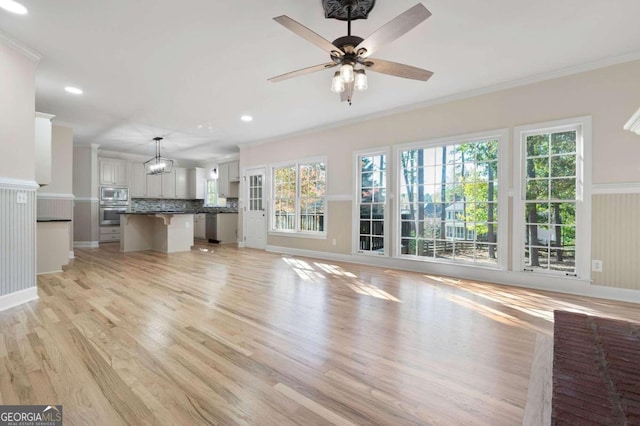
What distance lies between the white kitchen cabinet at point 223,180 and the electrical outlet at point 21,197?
5894 mm

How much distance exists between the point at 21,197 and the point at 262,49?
9.52 ft

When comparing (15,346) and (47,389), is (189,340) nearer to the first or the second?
(47,389)

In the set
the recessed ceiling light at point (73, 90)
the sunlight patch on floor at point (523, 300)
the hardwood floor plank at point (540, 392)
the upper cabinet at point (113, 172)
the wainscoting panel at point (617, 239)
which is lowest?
the sunlight patch on floor at point (523, 300)

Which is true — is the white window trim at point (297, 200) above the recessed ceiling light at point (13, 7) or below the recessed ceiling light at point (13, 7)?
below

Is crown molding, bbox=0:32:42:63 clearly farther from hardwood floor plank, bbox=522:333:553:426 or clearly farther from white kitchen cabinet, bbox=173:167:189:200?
white kitchen cabinet, bbox=173:167:189:200

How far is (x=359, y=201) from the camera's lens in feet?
18.3

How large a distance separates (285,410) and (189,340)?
3.54ft

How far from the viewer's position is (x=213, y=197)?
994cm

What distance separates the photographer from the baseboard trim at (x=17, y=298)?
2.81 m

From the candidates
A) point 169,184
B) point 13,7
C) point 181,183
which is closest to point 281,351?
point 13,7

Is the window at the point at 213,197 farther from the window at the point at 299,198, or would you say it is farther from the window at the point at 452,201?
the window at the point at 452,201

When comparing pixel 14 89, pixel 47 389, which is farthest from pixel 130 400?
pixel 14 89

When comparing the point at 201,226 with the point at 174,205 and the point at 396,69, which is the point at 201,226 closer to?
the point at 174,205

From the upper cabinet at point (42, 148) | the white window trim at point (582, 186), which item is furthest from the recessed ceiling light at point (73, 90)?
the white window trim at point (582, 186)
